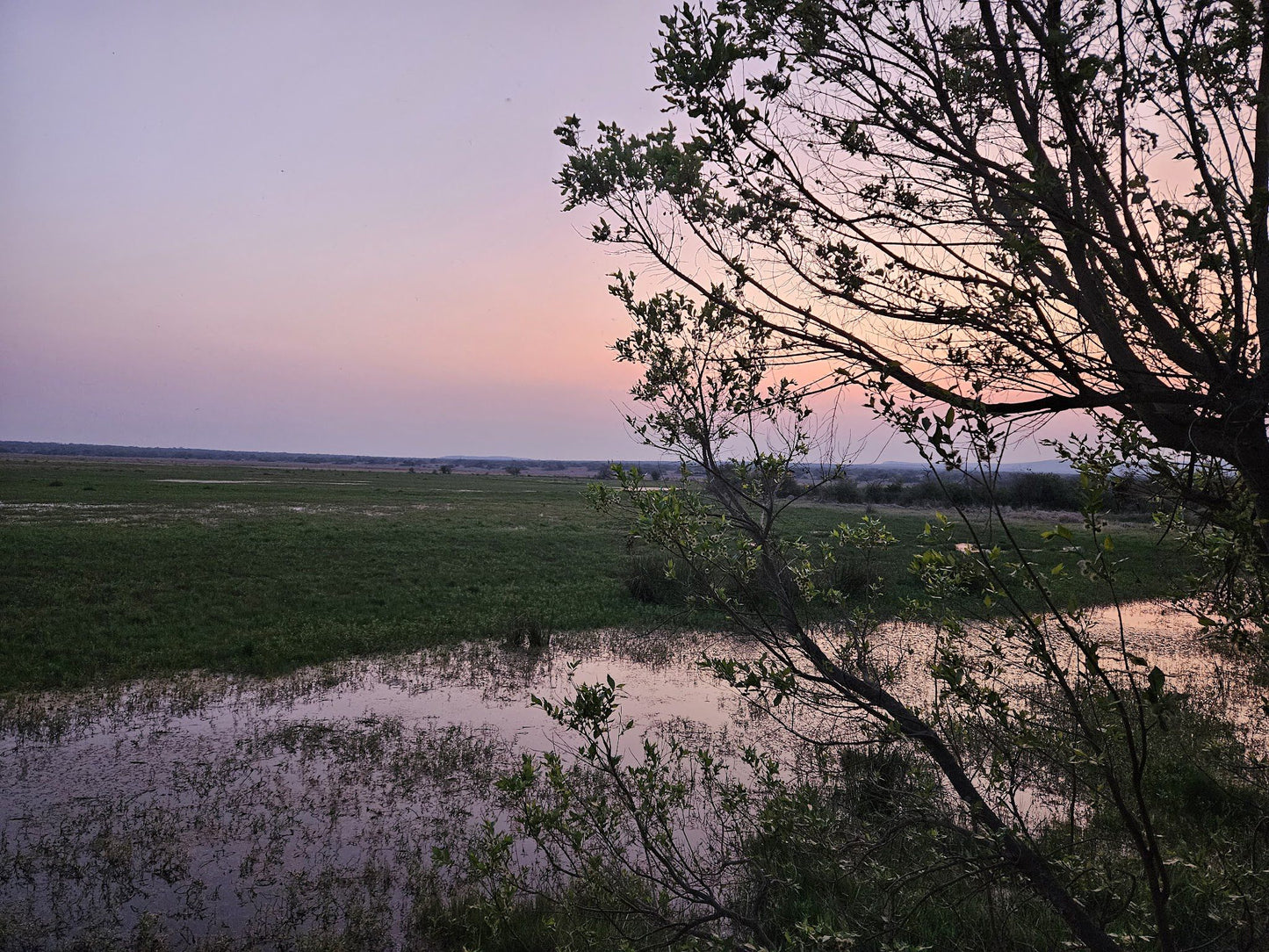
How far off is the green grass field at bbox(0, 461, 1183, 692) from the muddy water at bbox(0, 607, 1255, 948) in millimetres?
1678

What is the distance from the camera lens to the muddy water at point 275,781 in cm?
600

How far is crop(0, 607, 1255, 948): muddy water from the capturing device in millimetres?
6004

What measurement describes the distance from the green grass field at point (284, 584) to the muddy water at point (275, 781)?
5.50ft

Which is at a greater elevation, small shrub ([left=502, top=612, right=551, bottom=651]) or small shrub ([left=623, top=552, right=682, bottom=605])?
small shrub ([left=623, top=552, right=682, bottom=605])

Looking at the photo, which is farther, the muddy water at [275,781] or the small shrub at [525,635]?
the small shrub at [525,635]

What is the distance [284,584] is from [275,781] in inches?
479

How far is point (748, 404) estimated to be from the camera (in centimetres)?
423

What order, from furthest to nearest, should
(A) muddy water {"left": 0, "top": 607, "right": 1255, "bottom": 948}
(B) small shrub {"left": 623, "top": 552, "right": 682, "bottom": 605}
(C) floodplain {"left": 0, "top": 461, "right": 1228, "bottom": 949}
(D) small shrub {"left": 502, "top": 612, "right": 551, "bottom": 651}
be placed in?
(B) small shrub {"left": 623, "top": 552, "right": 682, "bottom": 605} < (D) small shrub {"left": 502, "top": 612, "right": 551, "bottom": 651} < (C) floodplain {"left": 0, "top": 461, "right": 1228, "bottom": 949} < (A) muddy water {"left": 0, "top": 607, "right": 1255, "bottom": 948}

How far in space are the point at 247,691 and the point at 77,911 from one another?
19.8ft

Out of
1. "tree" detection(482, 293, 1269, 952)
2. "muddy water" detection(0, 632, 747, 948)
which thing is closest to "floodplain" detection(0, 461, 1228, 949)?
"muddy water" detection(0, 632, 747, 948)

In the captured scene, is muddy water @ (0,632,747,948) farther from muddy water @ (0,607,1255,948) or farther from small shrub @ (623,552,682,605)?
small shrub @ (623,552,682,605)

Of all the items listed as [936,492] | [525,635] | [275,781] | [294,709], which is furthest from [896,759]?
[936,492]

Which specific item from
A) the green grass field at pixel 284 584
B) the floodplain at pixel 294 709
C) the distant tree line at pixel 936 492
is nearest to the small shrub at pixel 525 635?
the floodplain at pixel 294 709

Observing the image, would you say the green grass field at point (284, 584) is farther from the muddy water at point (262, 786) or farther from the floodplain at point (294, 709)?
the muddy water at point (262, 786)
